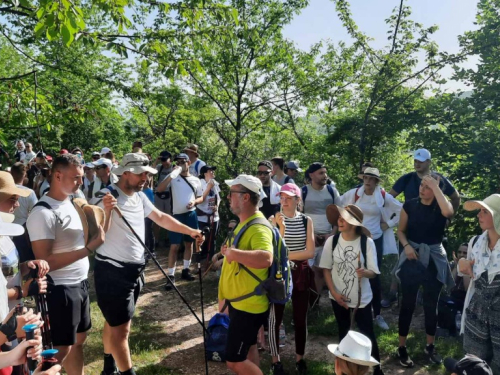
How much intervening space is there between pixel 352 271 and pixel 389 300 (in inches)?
103

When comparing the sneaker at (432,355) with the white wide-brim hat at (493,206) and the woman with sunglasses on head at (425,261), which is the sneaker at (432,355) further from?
the white wide-brim hat at (493,206)

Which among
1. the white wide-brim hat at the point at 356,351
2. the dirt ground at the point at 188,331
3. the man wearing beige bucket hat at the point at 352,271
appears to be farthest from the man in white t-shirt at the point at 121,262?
the white wide-brim hat at the point at 356,351

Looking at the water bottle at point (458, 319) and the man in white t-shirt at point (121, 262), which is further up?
the man in white t-shirt at point (121, 262)

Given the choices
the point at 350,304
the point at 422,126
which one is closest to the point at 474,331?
the point at 350,304

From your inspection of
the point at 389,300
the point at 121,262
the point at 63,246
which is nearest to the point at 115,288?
the point at 121,262

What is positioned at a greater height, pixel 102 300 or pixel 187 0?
pixel 187 0

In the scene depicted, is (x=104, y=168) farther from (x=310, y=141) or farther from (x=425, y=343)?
(x=310, y=141)

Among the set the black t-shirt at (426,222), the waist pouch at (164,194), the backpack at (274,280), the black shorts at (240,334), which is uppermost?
the waist pouch at (164,194)

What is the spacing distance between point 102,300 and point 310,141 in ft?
31.3

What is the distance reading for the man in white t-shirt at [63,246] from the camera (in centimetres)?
309

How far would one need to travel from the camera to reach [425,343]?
4.99 meters

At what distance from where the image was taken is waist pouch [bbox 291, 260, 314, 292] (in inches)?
174

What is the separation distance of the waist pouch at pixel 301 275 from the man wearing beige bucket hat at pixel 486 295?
1547 mm

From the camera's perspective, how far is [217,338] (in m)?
4.64
